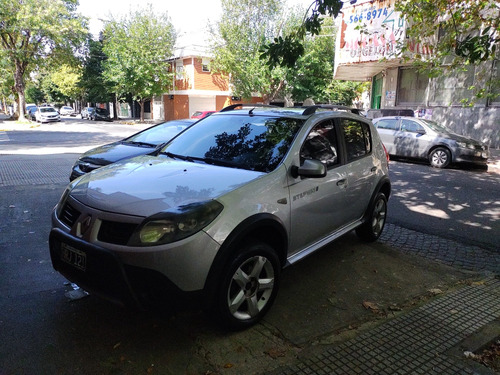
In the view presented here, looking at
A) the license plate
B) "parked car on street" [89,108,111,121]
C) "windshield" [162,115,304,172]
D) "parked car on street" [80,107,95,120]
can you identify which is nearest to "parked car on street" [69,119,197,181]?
"windshield" [162,115,304,172]

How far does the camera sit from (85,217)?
109 inches

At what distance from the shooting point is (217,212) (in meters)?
2.69

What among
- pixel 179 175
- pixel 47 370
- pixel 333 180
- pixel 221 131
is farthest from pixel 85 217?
pixel 333 180

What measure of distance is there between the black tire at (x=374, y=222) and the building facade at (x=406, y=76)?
479 inches

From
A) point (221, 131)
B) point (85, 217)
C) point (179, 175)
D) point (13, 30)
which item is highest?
point (13, 30)

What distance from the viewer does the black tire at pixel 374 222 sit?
485 centimetres

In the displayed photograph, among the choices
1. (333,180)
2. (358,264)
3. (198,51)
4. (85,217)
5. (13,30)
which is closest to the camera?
(85,217)

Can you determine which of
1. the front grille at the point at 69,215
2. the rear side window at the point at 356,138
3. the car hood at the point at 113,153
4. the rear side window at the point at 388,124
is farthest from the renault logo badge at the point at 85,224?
the rear side window at the point at 388,124

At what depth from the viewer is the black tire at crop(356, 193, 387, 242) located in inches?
191

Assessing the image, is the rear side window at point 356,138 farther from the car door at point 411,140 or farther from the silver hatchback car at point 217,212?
the car door at point 411,140

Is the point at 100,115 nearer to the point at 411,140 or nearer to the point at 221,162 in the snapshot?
the point at 411,140

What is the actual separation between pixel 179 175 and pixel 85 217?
2.62 ft

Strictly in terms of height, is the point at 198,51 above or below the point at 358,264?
above

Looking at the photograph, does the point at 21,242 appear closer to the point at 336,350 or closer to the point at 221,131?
the point at 221,131
